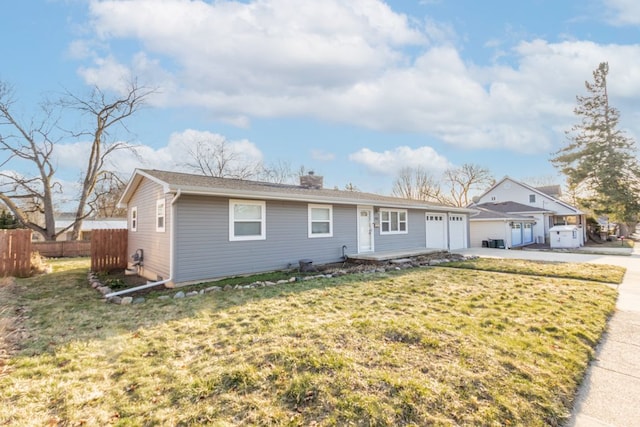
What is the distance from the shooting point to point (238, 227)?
8.79 metres

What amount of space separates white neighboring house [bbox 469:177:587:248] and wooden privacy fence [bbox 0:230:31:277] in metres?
22.1

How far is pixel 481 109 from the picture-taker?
15.2 m

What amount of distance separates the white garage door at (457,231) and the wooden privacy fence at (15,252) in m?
18.5

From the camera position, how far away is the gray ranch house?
25.8 ft

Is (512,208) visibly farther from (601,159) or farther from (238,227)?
(238,227)

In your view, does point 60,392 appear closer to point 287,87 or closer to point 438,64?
point 287,87

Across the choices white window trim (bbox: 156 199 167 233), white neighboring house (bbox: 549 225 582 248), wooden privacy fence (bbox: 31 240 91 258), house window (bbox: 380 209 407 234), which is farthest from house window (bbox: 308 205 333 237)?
white neighboring house (bbox: 549 225 582 248)

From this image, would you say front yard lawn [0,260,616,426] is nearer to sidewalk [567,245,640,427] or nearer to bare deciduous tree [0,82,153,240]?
sidewalk [567,245,640,427]

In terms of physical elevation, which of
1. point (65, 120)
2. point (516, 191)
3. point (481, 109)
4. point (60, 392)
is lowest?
point (60, 392)

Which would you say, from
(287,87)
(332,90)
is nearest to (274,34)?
(287,87)

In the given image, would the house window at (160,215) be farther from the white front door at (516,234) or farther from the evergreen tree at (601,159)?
the evergreen tree at (601,159)

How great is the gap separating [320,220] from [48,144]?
22.2 metres

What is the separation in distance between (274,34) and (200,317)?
368 inches

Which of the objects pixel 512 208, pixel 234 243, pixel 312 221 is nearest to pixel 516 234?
pixel 512 208
